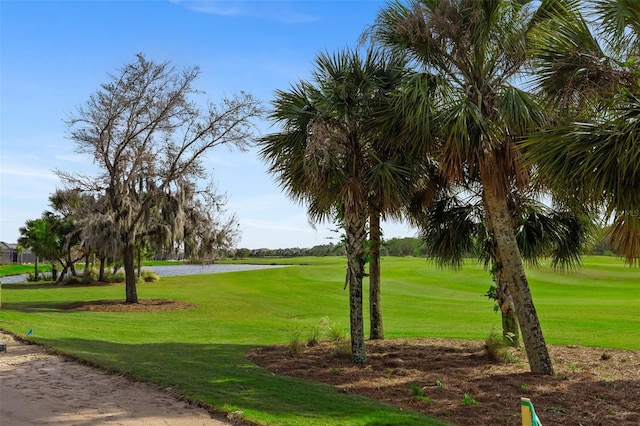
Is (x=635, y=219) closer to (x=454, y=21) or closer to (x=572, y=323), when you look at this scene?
(x=454, y=21)

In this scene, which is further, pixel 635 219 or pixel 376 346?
pixel 376 346

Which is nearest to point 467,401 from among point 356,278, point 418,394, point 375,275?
point 418,394

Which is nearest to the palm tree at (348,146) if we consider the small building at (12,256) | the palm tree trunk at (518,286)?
the palm tree trunk at (518,286)

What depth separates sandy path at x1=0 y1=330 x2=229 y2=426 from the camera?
20.4 ft

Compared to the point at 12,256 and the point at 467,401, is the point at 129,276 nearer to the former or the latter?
the point at 467,401

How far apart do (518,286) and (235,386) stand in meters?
5.38

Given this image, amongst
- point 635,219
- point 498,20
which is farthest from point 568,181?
point 498,20

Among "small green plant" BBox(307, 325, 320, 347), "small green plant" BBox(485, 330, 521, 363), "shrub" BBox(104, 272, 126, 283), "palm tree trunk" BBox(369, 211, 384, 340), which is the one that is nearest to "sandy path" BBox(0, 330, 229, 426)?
"small green plant" BBox(307, 325, 320, 347)

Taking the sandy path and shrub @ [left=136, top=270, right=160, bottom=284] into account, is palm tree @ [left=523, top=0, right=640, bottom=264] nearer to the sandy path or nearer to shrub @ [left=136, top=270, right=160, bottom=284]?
the sandy path

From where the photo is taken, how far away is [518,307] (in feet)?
32.4

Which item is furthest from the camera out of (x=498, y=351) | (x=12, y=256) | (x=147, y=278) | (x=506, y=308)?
(x=12, y=256)

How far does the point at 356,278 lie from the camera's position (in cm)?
1080

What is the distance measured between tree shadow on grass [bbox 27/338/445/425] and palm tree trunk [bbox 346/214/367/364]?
196 cm

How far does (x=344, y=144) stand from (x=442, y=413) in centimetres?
577
